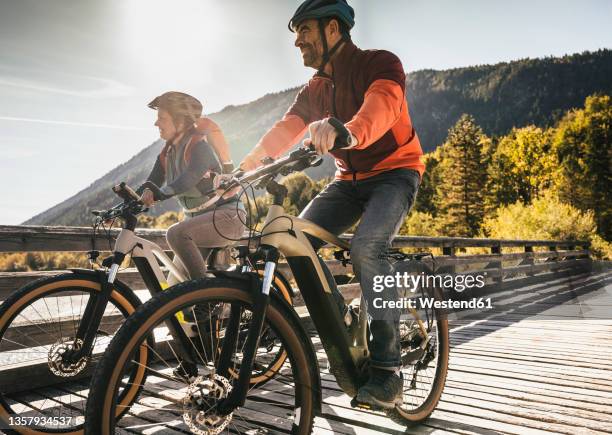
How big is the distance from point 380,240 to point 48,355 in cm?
190

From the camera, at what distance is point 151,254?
3061 mm

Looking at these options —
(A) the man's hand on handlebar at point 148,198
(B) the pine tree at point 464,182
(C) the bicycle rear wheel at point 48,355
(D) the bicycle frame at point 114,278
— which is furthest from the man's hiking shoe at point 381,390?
(B) the pine tree at point 464,182

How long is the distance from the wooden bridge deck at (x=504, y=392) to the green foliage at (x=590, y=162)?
41.3 meters

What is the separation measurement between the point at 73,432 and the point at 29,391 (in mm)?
1049

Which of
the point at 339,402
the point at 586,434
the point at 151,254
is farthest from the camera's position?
the point at 339,402

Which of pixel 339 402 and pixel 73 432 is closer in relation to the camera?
pixel 73 432

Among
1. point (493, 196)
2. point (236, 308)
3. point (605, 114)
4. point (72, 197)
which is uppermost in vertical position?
point (72, 197)

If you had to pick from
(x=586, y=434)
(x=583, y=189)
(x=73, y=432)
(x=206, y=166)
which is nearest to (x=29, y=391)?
(x=73, y=432)

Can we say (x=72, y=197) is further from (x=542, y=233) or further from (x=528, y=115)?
(x=542, y=233)

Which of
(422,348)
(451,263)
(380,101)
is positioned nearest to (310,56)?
(380,101)

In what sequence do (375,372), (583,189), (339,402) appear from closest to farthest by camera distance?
(375,372)
(339,402)
(583,189)

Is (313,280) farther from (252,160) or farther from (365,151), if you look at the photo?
(365,151)

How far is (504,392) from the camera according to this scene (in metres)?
3.59

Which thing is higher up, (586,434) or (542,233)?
(542,233)
